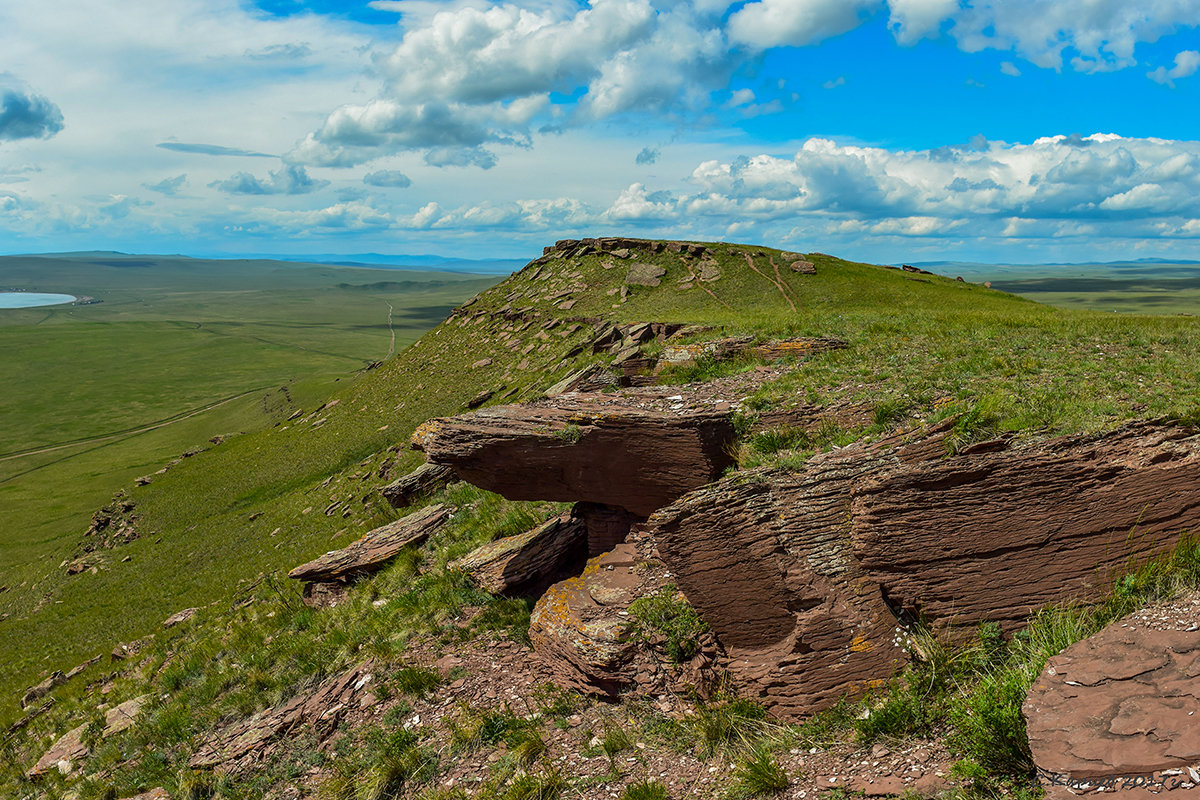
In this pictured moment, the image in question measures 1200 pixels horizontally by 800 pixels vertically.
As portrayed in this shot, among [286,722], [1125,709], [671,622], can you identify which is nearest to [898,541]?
[1125,709]

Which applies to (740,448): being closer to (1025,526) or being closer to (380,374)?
(1025,526)

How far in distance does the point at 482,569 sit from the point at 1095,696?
1127 cm

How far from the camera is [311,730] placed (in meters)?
12.2

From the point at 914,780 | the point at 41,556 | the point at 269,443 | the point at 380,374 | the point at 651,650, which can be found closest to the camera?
the point at 914,780

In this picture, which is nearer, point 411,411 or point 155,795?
point 155,795

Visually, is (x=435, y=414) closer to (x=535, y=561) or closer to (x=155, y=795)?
(x=535, y=561)

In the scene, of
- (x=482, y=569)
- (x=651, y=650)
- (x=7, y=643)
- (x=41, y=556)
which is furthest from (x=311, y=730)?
(x=41, y=556)

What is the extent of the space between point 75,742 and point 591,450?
48.5 feet

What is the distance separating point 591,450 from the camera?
12633 millimetres

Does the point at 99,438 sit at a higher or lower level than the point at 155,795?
lower

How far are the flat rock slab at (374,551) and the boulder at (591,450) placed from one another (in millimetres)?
6325

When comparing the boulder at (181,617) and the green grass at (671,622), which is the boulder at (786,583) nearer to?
the green grass at (671,622)

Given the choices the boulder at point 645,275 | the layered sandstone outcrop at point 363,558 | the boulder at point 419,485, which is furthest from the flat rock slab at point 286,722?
the boulder at point 645,275

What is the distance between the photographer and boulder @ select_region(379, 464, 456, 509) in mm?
24703
